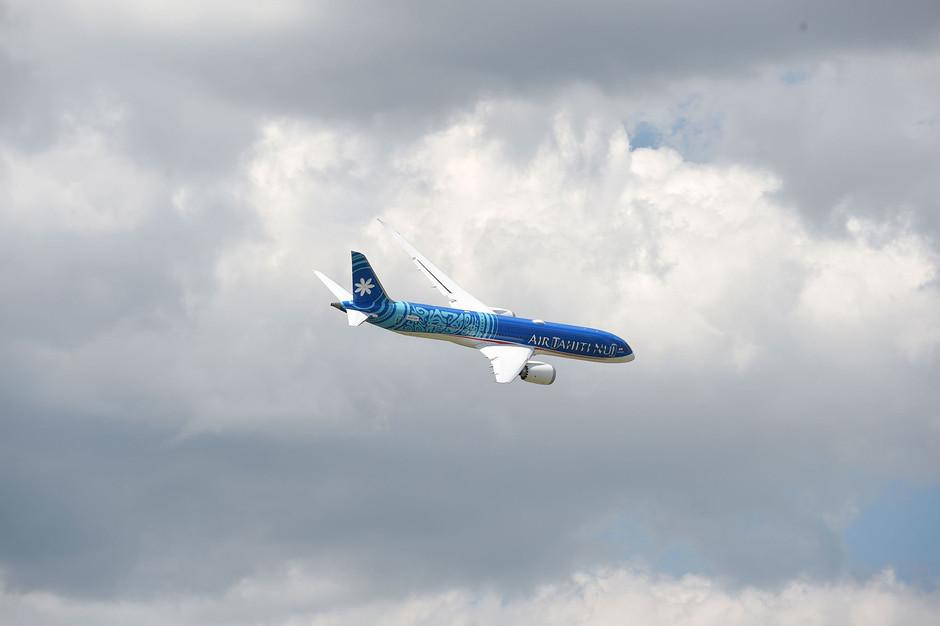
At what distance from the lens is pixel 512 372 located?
199375 millimetres

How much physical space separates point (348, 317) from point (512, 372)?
2101 cm

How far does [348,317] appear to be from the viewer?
200 meters
